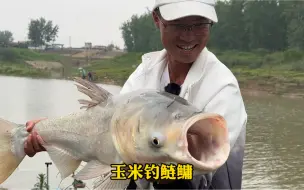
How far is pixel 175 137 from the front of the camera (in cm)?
180

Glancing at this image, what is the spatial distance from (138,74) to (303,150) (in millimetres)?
13101

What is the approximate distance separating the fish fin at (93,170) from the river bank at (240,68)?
42.3ft

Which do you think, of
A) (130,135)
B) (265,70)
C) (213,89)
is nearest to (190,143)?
(130,135)

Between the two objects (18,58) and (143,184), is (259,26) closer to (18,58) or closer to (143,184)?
(18,58)

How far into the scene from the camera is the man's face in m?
2.38

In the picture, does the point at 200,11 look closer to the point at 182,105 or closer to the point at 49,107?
the point at 182,105

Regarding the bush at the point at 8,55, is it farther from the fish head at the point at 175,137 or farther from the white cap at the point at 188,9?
the fish head at the point at 175,137

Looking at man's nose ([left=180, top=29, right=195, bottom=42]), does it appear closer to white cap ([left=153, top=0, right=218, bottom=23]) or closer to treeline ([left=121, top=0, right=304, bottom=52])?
white cap ([left=153, top=0, right=218, bottom=23])

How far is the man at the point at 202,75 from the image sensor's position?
90.9 inches

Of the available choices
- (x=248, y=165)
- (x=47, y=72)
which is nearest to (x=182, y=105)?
(x=248, y=165)

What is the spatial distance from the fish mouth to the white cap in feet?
2.21

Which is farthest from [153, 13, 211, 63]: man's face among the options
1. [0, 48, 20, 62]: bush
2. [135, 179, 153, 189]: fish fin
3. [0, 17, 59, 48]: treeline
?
[0, 17, 59, 48]: treeline

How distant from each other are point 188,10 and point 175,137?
75 cm

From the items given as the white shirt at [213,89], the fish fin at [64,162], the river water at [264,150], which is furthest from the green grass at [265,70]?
the fish fin at [64,162]
